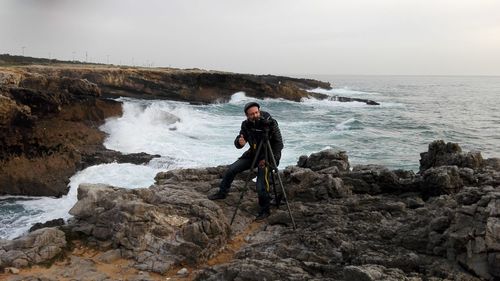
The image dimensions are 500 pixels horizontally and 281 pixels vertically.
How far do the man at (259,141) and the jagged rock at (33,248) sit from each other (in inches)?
122

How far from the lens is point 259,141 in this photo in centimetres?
732

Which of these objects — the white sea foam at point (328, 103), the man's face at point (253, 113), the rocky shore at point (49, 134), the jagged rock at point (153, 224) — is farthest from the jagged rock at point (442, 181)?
the white sea foam at point (328, 103)

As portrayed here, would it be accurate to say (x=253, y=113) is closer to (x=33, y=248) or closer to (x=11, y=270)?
(x=33, y=248)

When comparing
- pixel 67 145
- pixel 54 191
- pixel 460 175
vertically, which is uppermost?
pixel 460 175

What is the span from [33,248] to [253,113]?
398 cm

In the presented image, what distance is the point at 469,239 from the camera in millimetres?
5098

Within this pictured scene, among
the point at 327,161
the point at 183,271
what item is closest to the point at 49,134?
the point at 327,161

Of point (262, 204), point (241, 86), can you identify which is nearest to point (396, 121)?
point (241, 86)

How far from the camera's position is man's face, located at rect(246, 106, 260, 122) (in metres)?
7.08

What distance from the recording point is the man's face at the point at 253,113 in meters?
7.08

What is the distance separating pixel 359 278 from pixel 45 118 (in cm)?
1475

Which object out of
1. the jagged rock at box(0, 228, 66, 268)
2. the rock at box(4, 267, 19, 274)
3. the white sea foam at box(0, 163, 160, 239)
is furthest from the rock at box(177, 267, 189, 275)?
the white sea foam at box(0, 163, 160, 239)

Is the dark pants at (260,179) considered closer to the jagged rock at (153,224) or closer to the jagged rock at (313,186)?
the jagged rock at (153,224)

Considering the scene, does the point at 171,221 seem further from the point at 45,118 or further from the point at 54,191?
the point at 45,118
